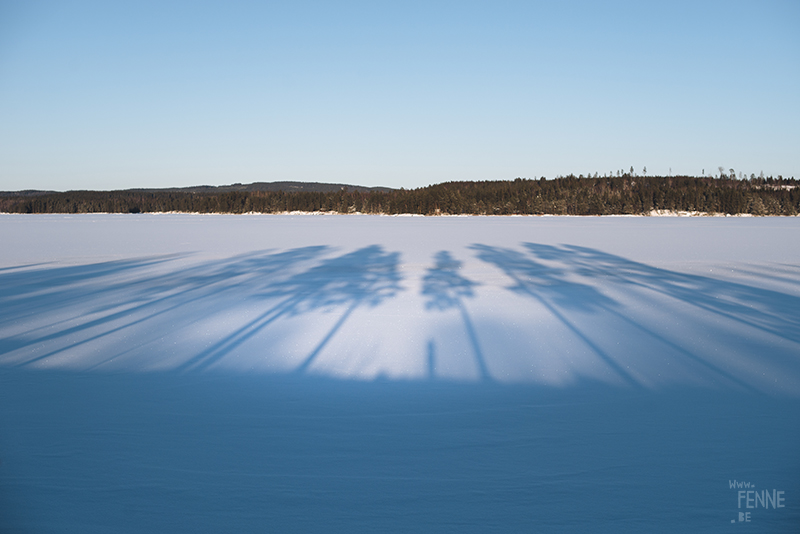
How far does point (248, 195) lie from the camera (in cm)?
13200

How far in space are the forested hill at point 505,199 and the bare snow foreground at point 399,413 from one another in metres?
91.8

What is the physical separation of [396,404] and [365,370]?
1053 millimetres

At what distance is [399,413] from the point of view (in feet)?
14.6

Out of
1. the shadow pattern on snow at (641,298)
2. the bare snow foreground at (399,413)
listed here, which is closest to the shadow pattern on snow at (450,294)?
the bare snow foreground at (399,413)

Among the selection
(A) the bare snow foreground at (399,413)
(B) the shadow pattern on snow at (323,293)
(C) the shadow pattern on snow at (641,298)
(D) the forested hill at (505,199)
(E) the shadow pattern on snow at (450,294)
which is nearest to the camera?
(A) the bare snow foreground at (399,413)

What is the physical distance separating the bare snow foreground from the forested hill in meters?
91.8

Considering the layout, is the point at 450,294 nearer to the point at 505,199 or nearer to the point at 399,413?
the point at 399,413

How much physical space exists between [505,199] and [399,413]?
101361 millimetres

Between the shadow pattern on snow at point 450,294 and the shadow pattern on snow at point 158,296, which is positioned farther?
the shadow pattern on snow at point 158,296

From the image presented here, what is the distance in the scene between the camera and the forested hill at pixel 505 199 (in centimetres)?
9088

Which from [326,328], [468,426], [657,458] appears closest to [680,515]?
[657,458]

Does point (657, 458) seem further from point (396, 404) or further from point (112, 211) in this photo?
point (112, 211)

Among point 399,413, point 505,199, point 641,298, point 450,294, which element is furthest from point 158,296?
point 505,199

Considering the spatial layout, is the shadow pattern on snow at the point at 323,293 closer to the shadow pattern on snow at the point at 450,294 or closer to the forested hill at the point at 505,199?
the shadow pattern on snow at the point at 450,294
